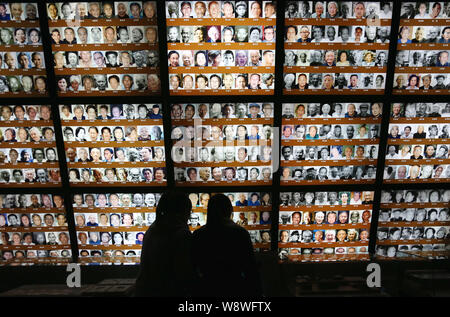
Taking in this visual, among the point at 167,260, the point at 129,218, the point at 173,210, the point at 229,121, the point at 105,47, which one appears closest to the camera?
the point at 167,260

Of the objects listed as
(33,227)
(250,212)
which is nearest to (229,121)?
(250,212)

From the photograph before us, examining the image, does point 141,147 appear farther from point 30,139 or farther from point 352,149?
point 352,149

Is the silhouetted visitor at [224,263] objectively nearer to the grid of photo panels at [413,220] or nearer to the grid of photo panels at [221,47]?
the grid of photo panels at [221,47]

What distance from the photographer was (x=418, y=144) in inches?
128

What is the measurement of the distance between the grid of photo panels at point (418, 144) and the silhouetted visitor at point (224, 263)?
210cm

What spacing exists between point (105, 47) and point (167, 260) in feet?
7.26

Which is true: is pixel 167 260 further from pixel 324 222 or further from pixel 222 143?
pixel 324 222

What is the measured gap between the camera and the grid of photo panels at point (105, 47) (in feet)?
9.68

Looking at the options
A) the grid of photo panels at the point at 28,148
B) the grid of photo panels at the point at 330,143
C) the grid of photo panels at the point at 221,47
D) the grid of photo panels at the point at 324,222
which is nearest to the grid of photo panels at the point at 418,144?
the grid of photo panels at the point at 330,143

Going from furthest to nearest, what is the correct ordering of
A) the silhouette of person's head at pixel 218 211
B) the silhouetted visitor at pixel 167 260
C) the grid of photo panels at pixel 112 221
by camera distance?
the grid of photo panels at pixel 112 221 < the silhouette of person's head at pixel 218 211 < the silhouetted visitor at pixel 167 260

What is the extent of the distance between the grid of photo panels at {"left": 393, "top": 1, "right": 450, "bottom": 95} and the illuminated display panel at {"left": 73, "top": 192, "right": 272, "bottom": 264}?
1.93m

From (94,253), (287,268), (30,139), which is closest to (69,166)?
(30,139)

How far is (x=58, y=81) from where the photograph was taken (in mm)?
3072

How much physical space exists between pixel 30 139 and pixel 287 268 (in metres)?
2.95
